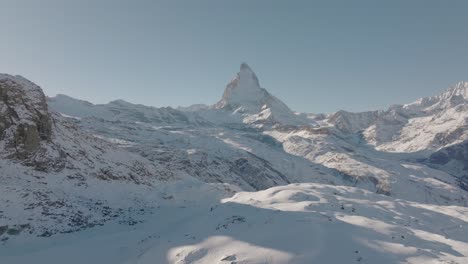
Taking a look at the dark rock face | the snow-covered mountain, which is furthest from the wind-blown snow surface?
the dark rock face

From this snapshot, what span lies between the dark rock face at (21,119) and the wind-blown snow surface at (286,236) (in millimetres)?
17587

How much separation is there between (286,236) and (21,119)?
1540 inches

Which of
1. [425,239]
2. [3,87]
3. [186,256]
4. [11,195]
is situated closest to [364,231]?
[425,239]

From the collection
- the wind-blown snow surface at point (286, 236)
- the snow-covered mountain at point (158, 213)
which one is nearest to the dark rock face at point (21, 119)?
the snow-covered mountain at point (158, 213)

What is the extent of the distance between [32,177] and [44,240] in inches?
517

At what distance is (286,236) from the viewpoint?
19.7 m

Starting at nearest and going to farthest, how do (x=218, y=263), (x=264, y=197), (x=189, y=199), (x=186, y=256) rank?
(x=218, y=263) → (x=186, y=256) → (x=264, y=197) → (x=189, y=199)

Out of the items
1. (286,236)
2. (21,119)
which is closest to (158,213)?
(21,119)

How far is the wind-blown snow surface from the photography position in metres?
17.6

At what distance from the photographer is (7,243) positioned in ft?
92.1

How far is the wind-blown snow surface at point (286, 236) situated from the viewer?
57.8 ft

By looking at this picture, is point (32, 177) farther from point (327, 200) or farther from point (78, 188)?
point (327, 200)

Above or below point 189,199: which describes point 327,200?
above

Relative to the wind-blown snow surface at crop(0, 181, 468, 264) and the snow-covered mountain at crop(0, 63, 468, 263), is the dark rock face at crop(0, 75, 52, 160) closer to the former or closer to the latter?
the snow-covered mountain at crop(0, 63, 468, 263)
